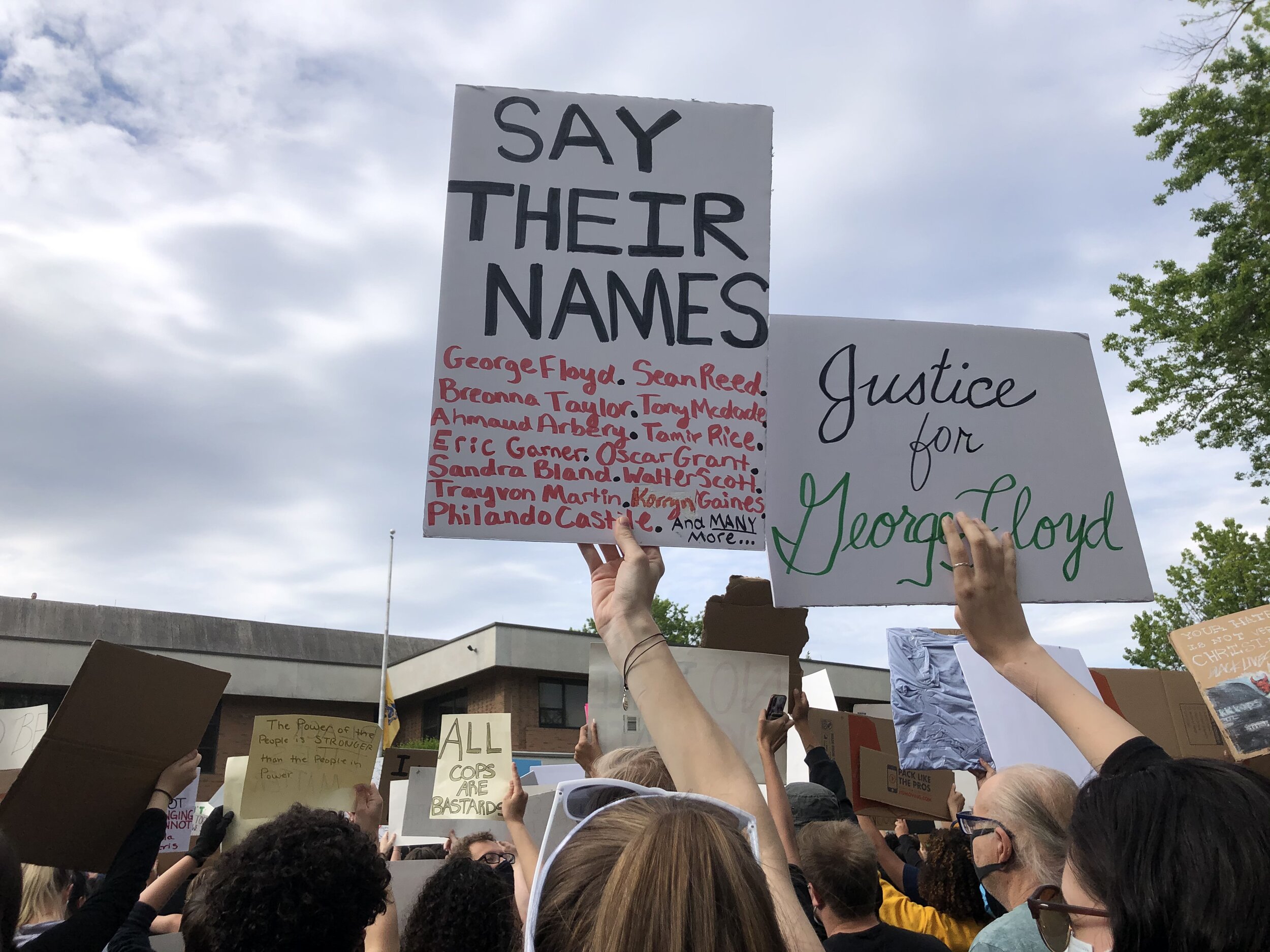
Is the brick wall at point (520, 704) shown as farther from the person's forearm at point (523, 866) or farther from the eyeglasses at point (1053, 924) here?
the eyeglasses at point (1053, 924)

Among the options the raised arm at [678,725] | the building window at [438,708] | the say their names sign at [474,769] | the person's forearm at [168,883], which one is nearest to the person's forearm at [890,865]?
the say their names sign at [474,769]

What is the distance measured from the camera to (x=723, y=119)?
2.88 meters

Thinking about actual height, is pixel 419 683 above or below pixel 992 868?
above

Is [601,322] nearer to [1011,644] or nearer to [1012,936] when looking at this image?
[1011,644]

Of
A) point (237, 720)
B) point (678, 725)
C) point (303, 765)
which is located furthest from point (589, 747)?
point (237, 720)

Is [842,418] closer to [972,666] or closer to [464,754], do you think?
[972,666]

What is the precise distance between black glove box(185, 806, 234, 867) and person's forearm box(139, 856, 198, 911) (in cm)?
2

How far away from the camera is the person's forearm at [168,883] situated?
317 cm

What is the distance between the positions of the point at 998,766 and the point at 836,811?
2.13 ft

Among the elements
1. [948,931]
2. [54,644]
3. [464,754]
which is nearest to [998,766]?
[948,931]

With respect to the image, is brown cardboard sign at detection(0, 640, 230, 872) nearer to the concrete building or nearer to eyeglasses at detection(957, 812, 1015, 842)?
eyeglasses at detection(957, 812, 1015, 842)

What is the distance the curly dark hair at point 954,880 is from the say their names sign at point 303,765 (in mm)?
2231

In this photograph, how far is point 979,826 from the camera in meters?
2.75

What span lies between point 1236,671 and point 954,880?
1.65 metres
